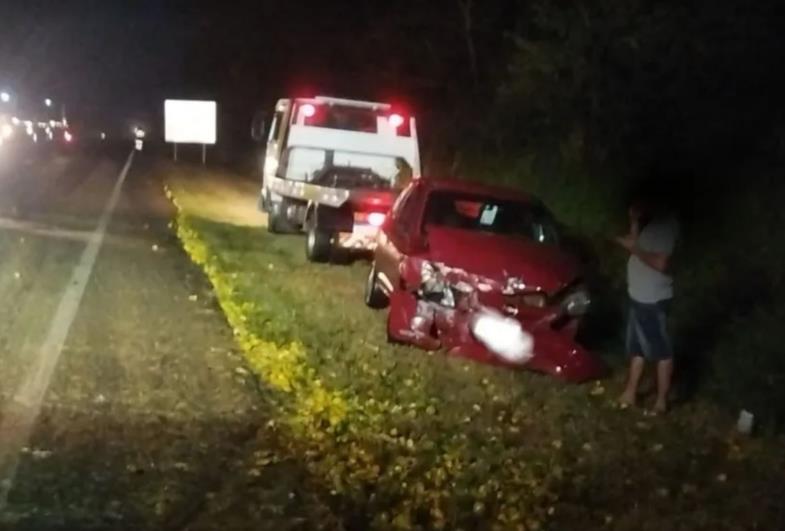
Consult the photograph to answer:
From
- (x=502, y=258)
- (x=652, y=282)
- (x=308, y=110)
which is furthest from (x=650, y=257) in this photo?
(x=308, y=110)

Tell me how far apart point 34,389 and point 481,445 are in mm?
3377

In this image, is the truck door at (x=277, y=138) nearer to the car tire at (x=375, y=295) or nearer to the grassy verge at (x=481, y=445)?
the car tire at (x=375, y=295)

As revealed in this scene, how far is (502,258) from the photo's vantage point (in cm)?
1294

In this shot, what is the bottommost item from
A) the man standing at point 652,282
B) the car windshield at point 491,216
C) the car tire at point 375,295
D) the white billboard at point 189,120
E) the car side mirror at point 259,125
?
the white billboard at point 189,120

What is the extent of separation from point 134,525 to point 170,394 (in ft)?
11.2

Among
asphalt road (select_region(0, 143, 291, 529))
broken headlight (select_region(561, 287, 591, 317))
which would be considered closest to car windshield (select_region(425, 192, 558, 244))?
broken headlight (select_region(561, 287, 591, 317))

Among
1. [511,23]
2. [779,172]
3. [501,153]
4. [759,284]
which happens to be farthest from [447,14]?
[759,284]

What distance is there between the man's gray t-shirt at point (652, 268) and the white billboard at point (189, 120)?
45631 mm

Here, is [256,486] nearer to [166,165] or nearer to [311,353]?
[311,353]

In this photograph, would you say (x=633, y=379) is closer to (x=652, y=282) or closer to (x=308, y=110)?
(x=652, y=282)

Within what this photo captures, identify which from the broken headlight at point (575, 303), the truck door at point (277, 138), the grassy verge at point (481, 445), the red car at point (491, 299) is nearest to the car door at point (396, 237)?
the red car at point (491, 299)

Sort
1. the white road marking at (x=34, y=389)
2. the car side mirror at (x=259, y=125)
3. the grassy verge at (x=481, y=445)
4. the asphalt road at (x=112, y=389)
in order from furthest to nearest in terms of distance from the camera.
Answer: the car side mirror at (x=259, y=125) < the white road marking at (x=34, y=389) < the grassy verge at (x=481, y=445) < the asphalt road at (x=112, y=389)

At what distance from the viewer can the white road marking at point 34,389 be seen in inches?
343

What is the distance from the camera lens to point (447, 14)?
3891 cm
